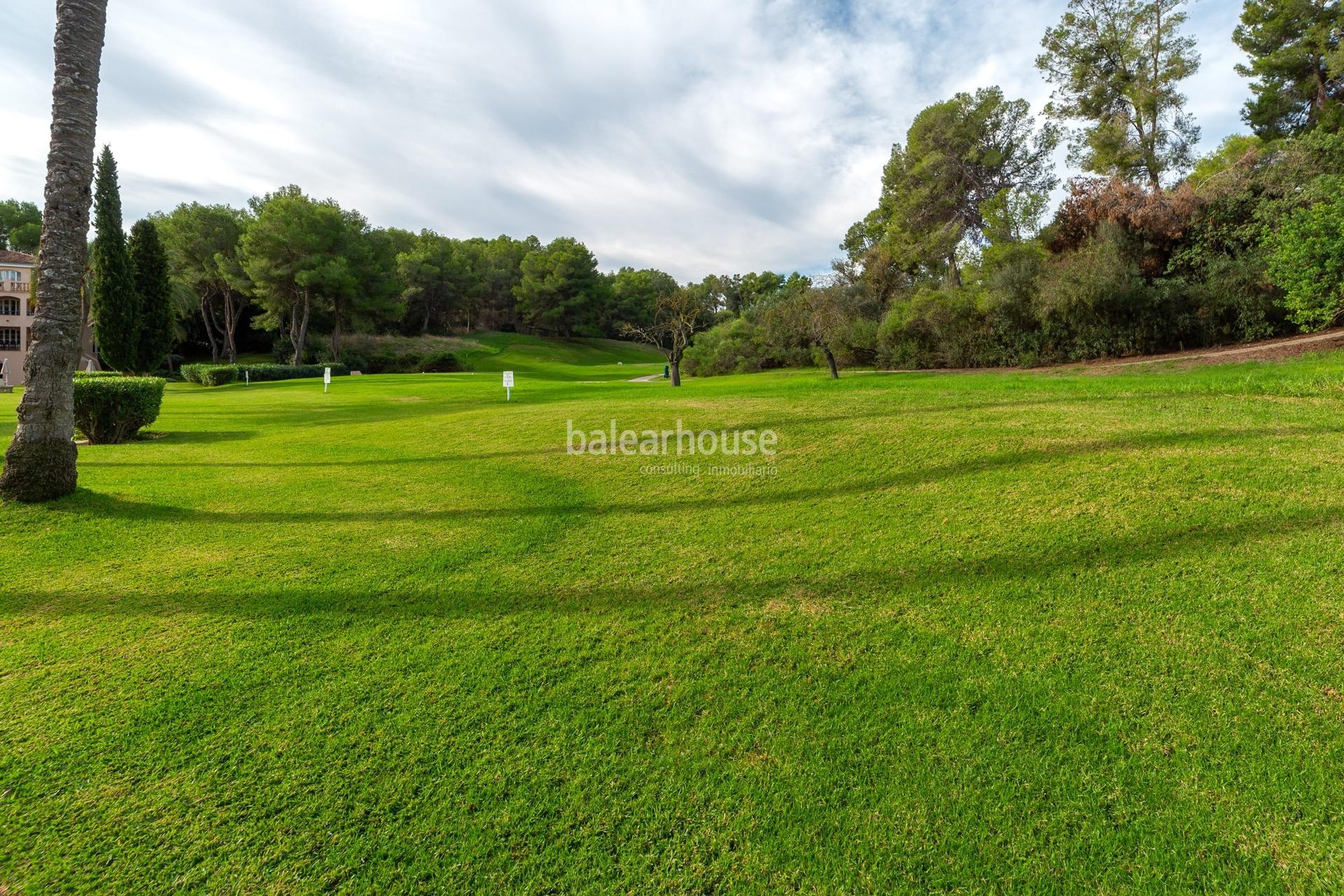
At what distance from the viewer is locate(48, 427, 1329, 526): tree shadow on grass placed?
529 centimetres

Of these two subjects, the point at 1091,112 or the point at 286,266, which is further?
the point at 286,266

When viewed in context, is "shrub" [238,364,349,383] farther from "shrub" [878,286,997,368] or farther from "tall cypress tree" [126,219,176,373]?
"shrub" [878,286,997,368]

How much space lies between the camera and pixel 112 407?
8.69 m

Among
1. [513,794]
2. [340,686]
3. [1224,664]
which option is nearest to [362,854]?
[513,794]

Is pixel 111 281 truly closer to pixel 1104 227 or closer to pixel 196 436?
pixel 196 436

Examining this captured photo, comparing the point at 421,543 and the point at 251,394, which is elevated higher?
the point at 251,394

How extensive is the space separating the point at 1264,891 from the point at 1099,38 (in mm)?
34601

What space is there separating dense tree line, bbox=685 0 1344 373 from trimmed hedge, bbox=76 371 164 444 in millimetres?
21141

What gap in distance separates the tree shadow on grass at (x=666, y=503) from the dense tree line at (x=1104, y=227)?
43.6 feet

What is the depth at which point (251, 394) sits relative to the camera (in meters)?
19.7

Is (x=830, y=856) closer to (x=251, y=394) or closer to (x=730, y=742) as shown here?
(x=730, y=742)

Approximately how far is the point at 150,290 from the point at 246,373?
5.19 metres

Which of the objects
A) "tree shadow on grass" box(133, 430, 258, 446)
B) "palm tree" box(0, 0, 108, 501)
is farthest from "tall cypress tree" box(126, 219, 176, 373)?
"palm tree" box(0, 0, 108, 501)

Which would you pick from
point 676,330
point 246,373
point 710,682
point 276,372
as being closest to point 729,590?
point 710,682
